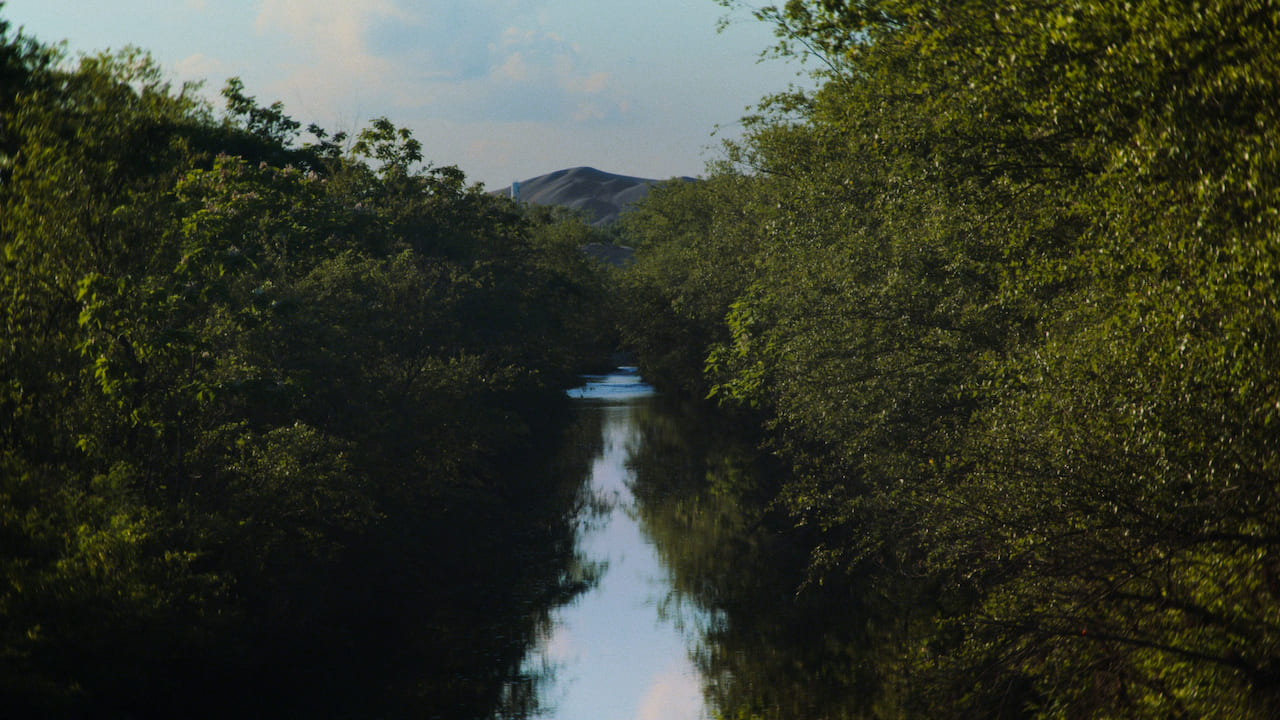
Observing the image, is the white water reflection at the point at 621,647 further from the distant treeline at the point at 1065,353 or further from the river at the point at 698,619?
the distant treeline at the point at 1065,353

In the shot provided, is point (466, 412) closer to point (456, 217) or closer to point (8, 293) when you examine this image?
point (456, 217)

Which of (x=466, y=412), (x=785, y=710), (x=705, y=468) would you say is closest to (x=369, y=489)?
(x=466, y=412)

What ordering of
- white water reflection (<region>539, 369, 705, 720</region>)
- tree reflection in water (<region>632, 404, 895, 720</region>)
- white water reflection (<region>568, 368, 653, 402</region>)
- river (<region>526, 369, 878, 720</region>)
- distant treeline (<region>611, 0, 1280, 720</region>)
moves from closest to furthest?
distant treeline (<region>611, 0, 1280, 720</region>) → tree reflection in water (<region>632, 404, 895, 720</region>) → river (<region>526, 369, 878, 720</region>) → white water reflection (<region>539, 369, 705, 720</region>) → white water reflection (<region>568, 368, 653, 402</region>)

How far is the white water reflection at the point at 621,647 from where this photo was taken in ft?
61.3

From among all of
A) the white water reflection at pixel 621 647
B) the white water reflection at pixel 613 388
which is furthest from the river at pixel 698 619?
the white water reflection at pixel 613 388

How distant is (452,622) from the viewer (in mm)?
22734

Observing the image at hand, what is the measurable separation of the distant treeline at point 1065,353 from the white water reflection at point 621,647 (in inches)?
54.8

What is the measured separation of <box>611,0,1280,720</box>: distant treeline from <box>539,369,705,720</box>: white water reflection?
139 cm

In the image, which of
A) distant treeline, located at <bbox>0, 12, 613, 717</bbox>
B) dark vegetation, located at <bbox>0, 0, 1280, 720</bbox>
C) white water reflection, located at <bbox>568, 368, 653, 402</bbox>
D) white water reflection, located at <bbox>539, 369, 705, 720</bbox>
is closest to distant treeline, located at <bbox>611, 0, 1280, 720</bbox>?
dark vegetation, located at <bbox>0, 0, 1280, 720</bbox>

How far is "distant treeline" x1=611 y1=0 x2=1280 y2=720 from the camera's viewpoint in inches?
368

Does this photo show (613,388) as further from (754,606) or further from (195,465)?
(195,465)

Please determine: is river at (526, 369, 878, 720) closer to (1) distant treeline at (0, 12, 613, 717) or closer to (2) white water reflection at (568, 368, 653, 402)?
(1) distant treeline at (0, 12, 613, 717)

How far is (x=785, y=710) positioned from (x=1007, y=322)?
744 centimetres

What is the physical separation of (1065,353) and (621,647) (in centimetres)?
1241
